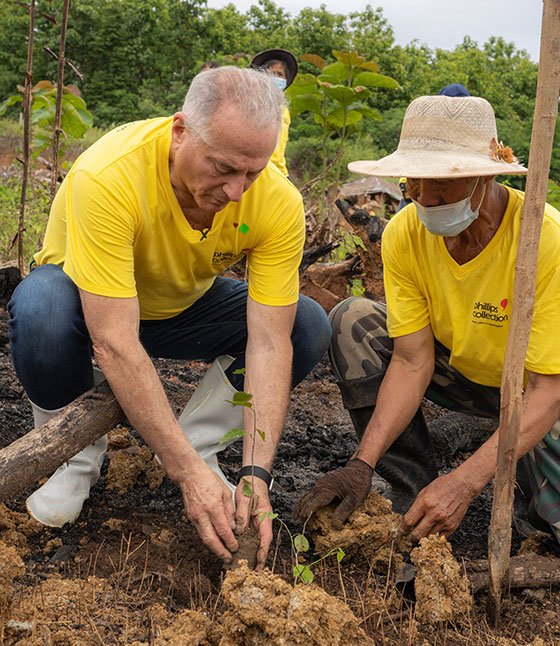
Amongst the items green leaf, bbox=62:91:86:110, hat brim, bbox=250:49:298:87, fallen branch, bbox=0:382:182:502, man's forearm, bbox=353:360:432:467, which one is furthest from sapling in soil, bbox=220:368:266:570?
green leaf, bbox=62:91:86:110

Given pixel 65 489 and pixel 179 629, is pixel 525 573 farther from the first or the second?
pixel 65 489

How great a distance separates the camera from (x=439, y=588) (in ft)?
7.23

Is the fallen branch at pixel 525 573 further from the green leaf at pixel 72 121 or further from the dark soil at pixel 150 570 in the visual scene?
the green leaf at pixel 72 121

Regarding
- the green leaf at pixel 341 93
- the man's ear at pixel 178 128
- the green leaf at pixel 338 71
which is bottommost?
the green leaf at pixel 341 93

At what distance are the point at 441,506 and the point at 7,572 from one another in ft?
4.03

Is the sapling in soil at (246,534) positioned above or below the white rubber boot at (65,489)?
above

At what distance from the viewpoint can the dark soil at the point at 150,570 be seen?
6.68ft

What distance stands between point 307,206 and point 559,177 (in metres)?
4.80

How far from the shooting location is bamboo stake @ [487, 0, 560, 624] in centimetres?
189

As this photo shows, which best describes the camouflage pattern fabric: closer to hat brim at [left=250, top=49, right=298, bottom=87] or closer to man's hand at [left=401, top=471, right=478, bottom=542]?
man's hand at [left=401, top=471, right=478, bottom=542]

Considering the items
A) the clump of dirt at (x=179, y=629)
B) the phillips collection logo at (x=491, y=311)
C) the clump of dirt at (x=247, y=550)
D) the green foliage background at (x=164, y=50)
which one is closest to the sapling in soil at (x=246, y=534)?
the clump of dirt at (x=247, y=550)

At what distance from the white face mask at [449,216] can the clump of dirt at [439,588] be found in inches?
35.9

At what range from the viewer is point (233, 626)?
74.4 inches

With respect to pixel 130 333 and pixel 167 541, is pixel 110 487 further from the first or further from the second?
pixel 130 333
